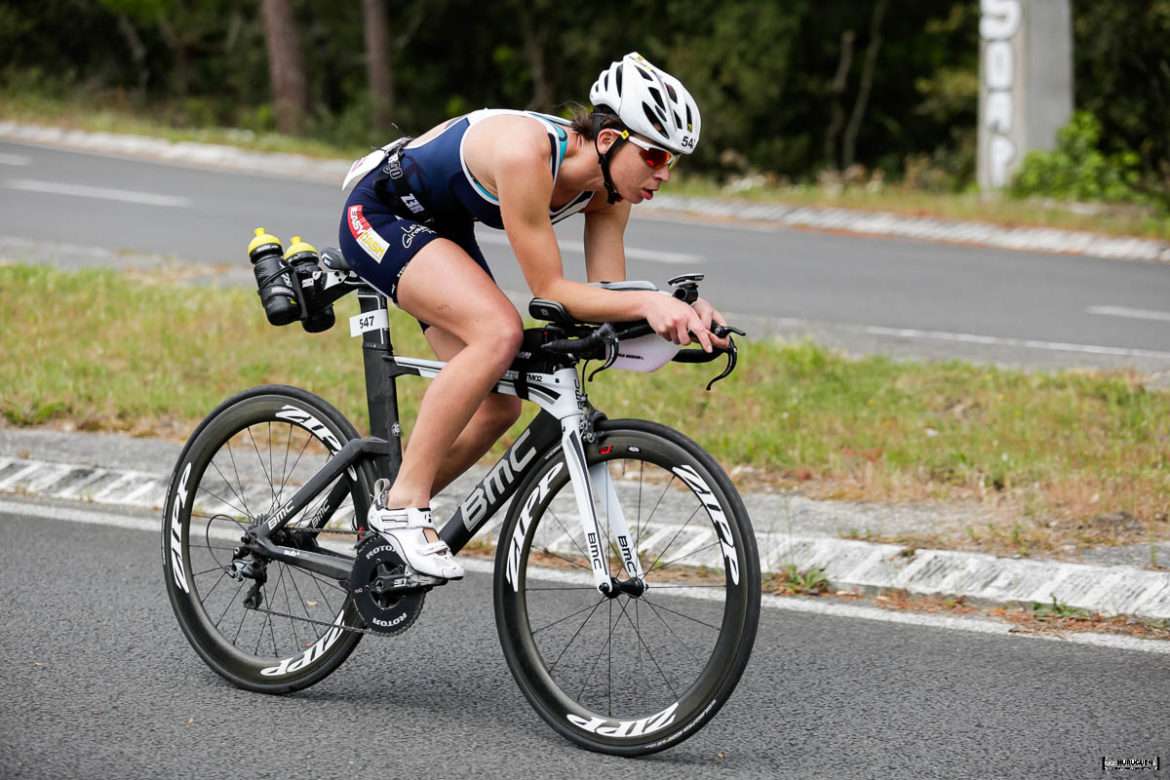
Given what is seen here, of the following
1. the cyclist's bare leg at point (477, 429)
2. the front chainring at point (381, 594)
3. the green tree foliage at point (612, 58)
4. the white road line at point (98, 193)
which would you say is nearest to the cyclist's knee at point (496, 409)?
the cyclist's bare leg at point (477, 429)

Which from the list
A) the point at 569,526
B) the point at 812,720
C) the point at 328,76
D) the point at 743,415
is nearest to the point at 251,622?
the point at 569,526

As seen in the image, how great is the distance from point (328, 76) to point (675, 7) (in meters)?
11.2

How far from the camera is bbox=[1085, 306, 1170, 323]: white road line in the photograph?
12.1m

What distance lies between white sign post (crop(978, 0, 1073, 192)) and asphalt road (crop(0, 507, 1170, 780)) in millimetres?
17340

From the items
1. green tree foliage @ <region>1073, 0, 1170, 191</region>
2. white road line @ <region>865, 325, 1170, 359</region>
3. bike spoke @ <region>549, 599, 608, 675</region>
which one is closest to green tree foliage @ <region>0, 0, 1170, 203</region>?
green tree foliage @ <region>1073, 0, 1170, 191</region>

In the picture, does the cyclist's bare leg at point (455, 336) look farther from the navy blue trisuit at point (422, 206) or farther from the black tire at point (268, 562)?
the black tire at point (268, 562)

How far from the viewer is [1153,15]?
26938 millimetres

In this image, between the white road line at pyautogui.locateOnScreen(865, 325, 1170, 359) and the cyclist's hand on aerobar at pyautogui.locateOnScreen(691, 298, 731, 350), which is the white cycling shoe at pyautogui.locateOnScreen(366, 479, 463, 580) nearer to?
the cyclist's hand on aerobar at pyautogui.locateOnScreen(691, 298, 731, 350)

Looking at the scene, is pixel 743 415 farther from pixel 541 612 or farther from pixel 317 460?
pixel 317 460

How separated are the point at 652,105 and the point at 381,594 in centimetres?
162

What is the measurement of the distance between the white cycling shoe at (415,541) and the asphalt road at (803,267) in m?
6.40

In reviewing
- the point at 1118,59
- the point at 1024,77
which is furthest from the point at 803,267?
the point at 1118,59

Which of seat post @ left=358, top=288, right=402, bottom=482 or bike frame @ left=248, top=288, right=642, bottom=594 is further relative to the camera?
seat post @ left=358, top=288, right=402, bottom=482

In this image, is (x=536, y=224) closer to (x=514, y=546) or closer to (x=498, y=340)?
(x=498, y=340)
